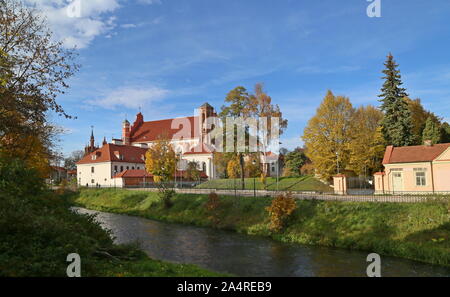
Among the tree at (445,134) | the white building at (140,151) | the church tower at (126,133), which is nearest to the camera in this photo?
the tree at (445,134)

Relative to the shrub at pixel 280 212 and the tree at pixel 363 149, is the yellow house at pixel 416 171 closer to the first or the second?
the tree at pixel 363 149

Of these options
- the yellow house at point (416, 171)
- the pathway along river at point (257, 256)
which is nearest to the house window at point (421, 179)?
the yellow house at point (416, 171)

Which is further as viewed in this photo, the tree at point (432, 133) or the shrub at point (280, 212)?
the tree at point (432, 133)

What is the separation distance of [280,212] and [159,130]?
69.5 meters

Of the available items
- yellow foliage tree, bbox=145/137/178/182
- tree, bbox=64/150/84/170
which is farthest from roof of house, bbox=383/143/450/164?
tree, bbox=64/150/84/170

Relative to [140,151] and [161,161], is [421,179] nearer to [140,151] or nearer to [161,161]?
[161,161]

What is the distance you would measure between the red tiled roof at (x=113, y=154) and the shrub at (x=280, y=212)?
167 feet

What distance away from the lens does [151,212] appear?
38.1 meters

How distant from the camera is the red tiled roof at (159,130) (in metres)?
86.0

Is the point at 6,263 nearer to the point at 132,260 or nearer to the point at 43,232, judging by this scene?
the point at 43,232

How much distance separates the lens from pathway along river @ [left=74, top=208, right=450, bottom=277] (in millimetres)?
15523

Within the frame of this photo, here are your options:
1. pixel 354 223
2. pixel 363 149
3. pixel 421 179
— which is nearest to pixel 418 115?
pixel 363 149

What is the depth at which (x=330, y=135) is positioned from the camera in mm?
37469
